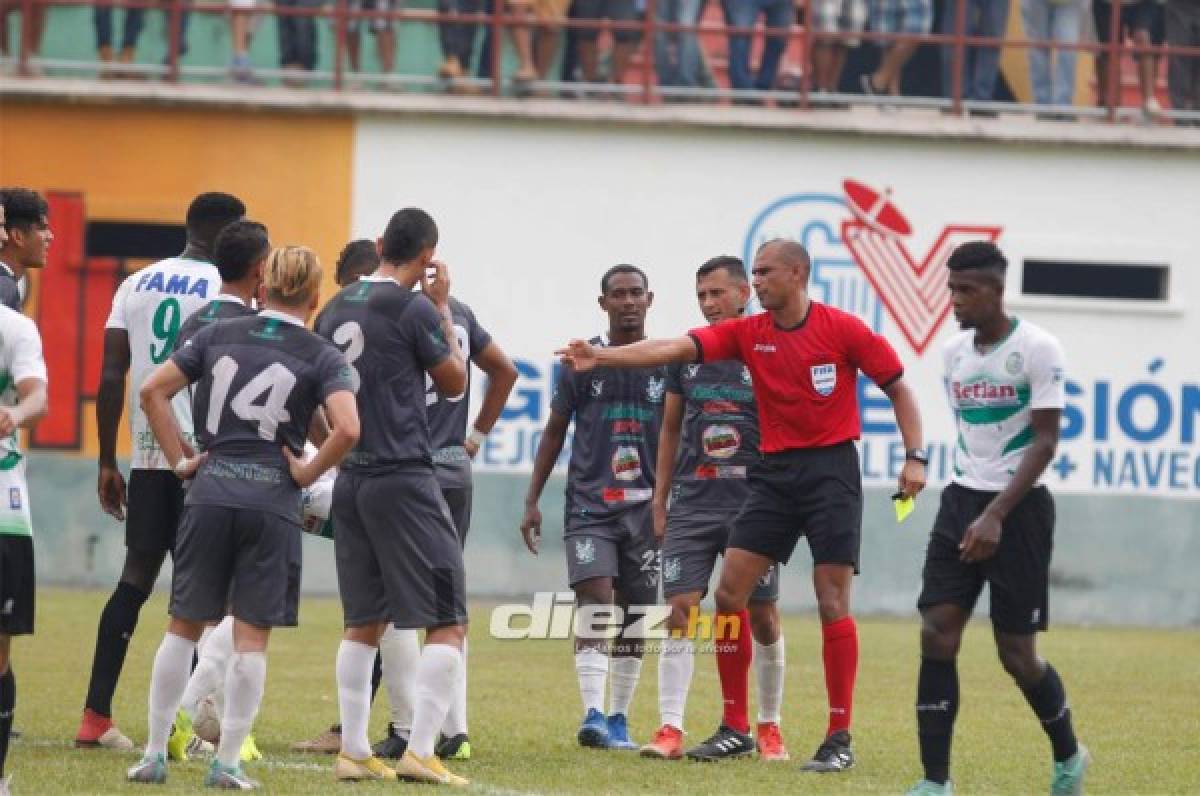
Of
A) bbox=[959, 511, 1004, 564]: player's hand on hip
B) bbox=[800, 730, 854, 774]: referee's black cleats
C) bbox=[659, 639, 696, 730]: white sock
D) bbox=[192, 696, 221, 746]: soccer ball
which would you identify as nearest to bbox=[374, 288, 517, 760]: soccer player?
bbox=[192, 696, 221, 746]: soccer ball

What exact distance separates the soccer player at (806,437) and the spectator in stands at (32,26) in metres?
14.1

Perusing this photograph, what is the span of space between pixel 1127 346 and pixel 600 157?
5.72 metres

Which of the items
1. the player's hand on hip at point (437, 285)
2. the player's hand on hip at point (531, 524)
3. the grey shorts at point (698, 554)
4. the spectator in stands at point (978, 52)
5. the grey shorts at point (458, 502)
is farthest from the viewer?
the spectator in stands at point (978, 52)

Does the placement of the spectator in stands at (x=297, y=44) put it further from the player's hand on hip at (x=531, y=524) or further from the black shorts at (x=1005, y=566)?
the black shorts at (x=1005, y=566)

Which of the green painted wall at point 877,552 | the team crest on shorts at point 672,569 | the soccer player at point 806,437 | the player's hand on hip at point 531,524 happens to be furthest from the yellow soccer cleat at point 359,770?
the green painted wall at point 877,552

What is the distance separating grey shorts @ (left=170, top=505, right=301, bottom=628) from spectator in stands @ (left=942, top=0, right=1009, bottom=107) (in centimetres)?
1574

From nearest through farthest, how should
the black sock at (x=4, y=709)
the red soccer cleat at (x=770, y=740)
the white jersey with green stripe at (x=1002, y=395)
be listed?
the black sock at (x=4, y=709), the white jersey with green stripe at (x=1002, y=395), the red soccer cleat at (x=770, y=740)

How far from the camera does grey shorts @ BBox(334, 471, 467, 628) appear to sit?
9.74 meters

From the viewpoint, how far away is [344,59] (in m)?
23.3

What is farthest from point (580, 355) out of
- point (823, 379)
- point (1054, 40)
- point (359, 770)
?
point (1054, 40)

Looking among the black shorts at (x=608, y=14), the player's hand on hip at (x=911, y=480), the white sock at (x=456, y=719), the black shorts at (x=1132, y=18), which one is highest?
the black shorts at (x=1132, y=18)

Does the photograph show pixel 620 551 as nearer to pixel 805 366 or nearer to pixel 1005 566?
pixel 805 366

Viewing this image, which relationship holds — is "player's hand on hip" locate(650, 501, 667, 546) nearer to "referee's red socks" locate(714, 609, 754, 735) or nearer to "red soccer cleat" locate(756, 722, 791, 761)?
"referee's red socks" locate(714, 609, 754, 735)

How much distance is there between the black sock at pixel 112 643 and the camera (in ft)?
36.0
